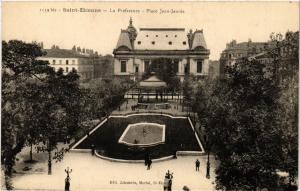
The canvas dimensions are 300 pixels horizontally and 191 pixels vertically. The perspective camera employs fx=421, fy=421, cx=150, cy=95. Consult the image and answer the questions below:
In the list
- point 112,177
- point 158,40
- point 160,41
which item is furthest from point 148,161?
point 160,41

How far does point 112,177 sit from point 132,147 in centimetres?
281

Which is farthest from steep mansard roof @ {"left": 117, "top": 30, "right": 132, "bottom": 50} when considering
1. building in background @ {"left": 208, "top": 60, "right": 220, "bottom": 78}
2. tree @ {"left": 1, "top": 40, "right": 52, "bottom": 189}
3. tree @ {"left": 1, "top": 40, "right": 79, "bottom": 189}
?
building in background @ {"left": 208, "top": 60, "right": 220, "bottom": 78}

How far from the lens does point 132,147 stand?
652 inches

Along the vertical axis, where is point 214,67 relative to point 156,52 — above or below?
below

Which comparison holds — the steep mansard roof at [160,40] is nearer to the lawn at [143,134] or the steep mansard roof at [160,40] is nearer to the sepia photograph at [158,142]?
the sepia photograph at [158,142]

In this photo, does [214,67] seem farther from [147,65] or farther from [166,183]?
[147,65]

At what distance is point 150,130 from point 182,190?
16.1 ft

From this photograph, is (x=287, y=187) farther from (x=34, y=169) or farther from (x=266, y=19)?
(x=34, y=169)

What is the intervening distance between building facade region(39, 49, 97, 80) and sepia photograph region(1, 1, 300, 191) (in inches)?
3.6

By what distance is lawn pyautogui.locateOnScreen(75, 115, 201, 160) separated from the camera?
15719mm

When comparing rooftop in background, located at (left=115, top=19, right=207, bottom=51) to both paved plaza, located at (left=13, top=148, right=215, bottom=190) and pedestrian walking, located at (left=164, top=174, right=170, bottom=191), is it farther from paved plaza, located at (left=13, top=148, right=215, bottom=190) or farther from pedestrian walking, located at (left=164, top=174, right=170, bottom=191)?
pedestrian walking, located at (left=164, top=174, right=170, bottom=191)

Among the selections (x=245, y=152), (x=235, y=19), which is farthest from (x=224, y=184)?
(x=235, y=19)

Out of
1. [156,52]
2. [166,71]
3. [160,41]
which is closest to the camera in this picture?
[160,41]

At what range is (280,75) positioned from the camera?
545 inches
